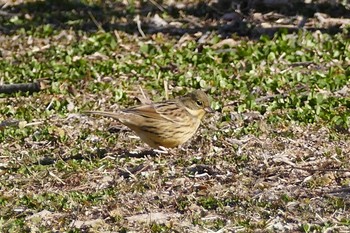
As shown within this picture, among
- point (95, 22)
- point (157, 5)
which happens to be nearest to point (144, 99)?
point (95, 22)

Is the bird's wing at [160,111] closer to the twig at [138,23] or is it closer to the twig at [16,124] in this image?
the twig at [16,124]

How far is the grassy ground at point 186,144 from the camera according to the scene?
858 cm

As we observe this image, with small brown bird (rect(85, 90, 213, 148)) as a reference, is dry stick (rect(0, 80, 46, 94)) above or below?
below

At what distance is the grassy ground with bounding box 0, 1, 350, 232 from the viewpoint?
8578mm

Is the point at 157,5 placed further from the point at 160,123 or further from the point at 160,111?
the point at 160,123

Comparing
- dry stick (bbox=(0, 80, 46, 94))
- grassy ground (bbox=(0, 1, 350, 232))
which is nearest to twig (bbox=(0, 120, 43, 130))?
grassy ground (bbox=(0, 1, 350, 232))

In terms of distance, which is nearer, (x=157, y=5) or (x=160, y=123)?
(x=160, y=123)

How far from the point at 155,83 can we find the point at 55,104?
123 cm

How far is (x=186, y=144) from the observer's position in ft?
34.8

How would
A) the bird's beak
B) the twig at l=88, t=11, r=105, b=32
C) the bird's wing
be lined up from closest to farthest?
the bird's wing
the bird's beak
the twig at l=88, t=11, r=105, b=32

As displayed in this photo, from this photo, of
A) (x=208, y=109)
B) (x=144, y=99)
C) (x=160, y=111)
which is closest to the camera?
(x=160, y=111)

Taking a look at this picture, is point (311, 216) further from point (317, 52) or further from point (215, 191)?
point (317, 52)

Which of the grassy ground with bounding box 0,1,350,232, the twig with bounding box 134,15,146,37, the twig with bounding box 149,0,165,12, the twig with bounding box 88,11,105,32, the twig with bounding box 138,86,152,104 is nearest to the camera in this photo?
the grassy ground with bounding box 0,1,350,232

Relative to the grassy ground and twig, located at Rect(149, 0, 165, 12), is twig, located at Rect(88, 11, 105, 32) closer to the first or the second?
the grassy ground
